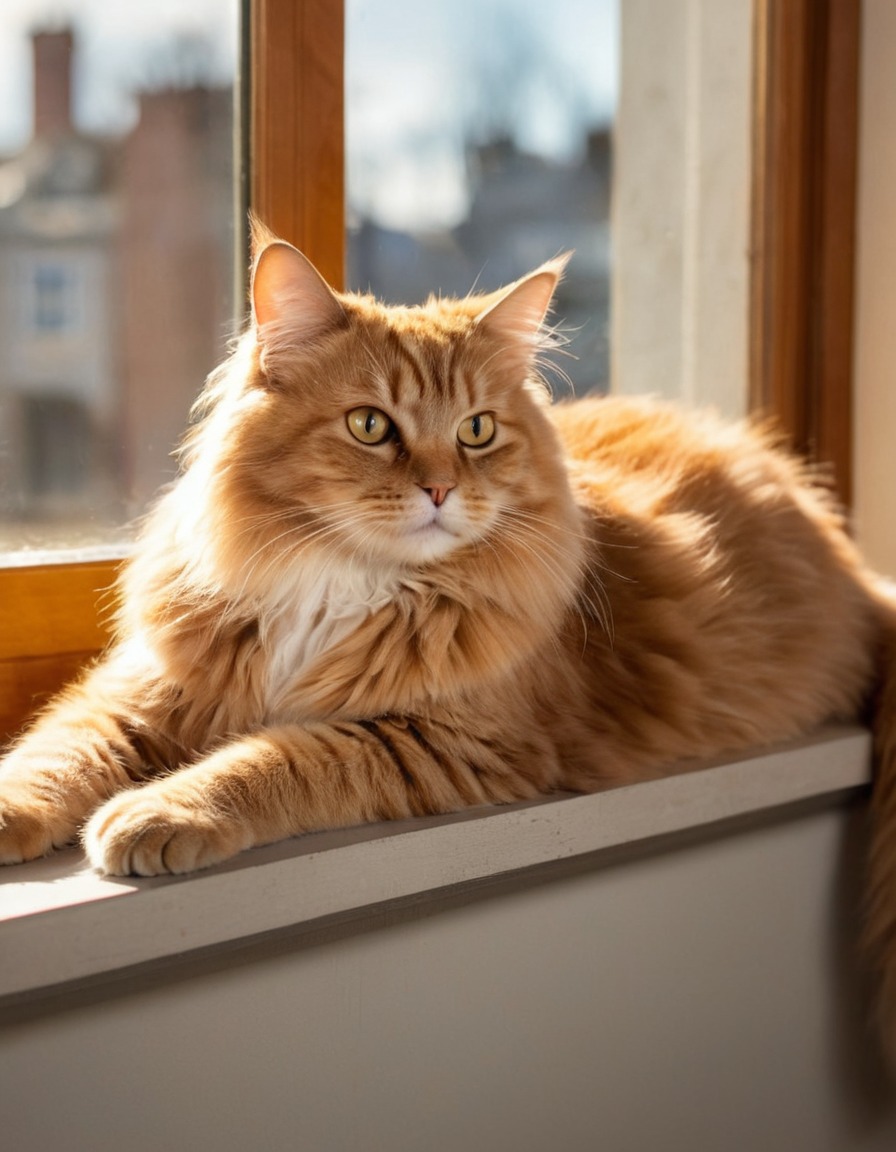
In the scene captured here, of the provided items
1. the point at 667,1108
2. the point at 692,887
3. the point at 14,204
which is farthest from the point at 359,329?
the point at 667,1108

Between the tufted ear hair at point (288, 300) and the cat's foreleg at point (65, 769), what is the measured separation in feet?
1.48

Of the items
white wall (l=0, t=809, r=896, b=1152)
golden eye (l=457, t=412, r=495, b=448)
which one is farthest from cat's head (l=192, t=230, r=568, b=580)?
white wall (l=0, t=809, r=896, b=1152)

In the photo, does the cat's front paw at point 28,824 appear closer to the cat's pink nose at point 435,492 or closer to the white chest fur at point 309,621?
the white chest fur at point 309,621

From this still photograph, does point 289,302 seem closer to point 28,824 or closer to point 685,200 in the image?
point 28,824

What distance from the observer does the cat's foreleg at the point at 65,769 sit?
1220 mm

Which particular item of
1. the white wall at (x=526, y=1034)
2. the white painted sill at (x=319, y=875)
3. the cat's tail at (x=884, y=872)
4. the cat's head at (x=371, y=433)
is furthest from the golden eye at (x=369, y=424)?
the cat's tail at (x=884, y=872)

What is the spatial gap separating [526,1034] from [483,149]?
4.60 ft

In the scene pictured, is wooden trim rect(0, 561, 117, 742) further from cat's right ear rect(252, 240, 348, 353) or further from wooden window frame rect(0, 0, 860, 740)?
wooden window frame rect(0, 0, 860, 740)

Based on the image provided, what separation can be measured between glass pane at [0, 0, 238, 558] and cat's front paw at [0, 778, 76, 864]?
0.46 m

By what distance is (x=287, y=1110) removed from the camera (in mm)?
1255

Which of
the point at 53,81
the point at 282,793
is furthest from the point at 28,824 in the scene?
the point at 53,81

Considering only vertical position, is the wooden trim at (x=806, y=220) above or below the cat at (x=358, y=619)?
above

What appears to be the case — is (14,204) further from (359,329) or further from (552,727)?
(552,727)

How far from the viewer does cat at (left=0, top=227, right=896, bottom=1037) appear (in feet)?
4.29
